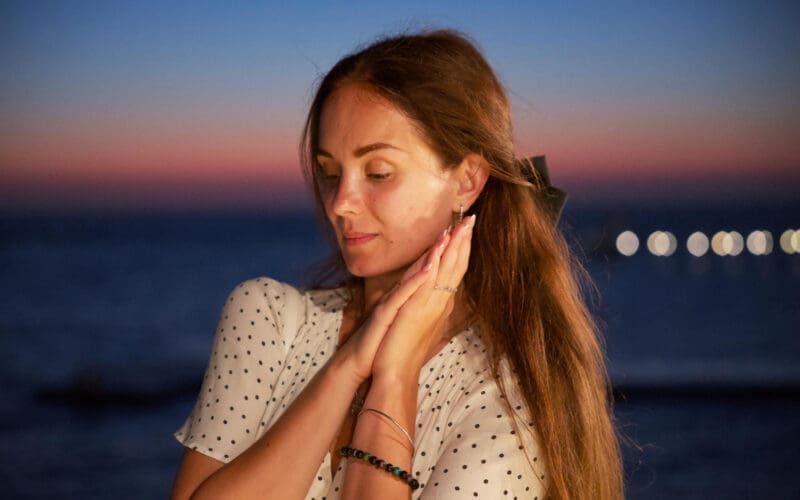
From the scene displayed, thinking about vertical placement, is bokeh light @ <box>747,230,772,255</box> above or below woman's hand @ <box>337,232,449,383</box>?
below

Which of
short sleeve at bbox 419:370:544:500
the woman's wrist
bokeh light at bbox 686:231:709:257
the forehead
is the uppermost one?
the forehead

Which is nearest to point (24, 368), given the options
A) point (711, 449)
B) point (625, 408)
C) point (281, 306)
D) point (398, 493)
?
point (625, 408)

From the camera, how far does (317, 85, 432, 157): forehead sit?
210 centimetres

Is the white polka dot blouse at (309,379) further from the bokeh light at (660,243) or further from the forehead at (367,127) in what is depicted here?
the bokeh light at (660,243)

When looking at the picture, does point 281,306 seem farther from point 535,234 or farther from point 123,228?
point 123,228

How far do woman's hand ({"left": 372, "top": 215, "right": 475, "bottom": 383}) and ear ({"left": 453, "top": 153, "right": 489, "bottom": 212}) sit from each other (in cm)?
25

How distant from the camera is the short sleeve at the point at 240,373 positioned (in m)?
2.09

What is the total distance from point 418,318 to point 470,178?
0.42m

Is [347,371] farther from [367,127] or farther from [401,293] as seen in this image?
[367,127]

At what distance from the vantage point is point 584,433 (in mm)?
2008

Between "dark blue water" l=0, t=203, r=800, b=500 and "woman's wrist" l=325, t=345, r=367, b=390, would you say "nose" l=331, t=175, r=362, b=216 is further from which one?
"dark blue water" l=0, t=203, r=800, b=500

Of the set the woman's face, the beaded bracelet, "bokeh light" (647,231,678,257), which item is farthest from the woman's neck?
"bokeh light" (647,231,678,257)

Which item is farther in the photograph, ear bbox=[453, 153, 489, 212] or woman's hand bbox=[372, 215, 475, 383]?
ear bbox=[453, 153, 489, 212]

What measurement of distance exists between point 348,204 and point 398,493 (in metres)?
0.56
